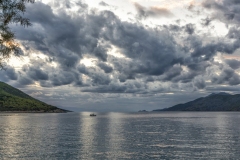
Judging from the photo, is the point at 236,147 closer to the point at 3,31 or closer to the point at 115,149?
the point at 115,149

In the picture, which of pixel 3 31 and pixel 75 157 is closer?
pixel 3 31

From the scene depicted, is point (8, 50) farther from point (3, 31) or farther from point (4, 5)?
point (4, 5)

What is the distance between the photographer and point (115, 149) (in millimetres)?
85750

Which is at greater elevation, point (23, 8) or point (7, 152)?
point (23, 8)

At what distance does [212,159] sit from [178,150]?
14324 mm

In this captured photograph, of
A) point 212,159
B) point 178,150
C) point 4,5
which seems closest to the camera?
point 4,5

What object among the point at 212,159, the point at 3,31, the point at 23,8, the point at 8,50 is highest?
the point at 23,8

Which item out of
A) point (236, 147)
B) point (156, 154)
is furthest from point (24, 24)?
point (236, 147)

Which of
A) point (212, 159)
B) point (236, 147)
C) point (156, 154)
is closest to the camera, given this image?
point (212, 159)

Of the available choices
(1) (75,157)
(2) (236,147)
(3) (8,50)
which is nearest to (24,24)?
(3) (8,50)

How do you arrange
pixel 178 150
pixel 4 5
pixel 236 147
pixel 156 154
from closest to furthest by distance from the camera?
pixel 4 5 → pixel 156 154 → pixel 178 150 → pixel 236 147

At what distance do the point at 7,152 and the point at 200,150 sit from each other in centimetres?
5982

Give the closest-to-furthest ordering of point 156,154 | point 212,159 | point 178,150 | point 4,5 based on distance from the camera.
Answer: point 4,5 → point 212,159 → point 156,154 → point 178,150

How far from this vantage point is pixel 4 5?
99.9ft
